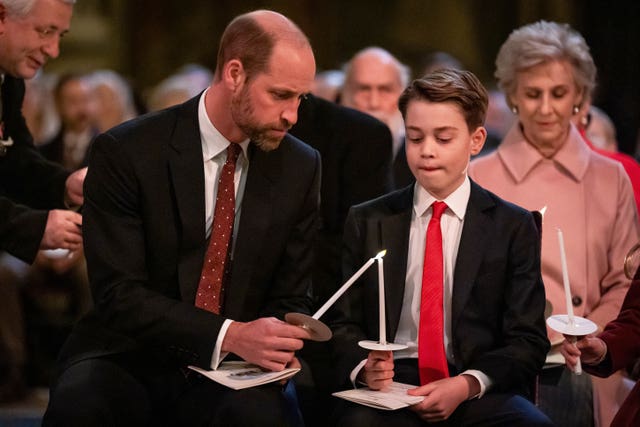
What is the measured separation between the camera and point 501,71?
14.2ft

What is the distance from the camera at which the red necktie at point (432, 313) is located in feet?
10.6

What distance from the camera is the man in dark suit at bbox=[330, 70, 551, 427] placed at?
128 inches

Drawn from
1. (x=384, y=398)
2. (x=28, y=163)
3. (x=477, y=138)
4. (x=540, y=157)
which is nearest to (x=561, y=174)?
(x=540, y=157)

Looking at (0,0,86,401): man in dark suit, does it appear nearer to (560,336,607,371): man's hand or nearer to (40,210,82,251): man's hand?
(40,210,82,251): man's hand

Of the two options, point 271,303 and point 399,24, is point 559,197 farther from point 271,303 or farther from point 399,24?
point 399,24

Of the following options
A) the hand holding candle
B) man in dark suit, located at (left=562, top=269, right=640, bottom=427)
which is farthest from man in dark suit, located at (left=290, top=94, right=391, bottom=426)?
the hand holding candle

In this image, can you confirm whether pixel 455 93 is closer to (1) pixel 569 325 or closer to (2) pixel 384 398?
(1) pixel 569 325

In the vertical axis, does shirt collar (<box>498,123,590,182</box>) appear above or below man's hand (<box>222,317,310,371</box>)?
above

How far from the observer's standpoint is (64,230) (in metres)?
3.68

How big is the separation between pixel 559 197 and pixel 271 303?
4.32ft

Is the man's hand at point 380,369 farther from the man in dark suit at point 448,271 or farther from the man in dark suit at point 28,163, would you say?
the man in dark suit at point 28,163

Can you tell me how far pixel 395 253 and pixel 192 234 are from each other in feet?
2.10

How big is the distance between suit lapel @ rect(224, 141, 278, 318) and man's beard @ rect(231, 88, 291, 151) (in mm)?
120

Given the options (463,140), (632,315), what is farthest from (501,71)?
(632,315)
